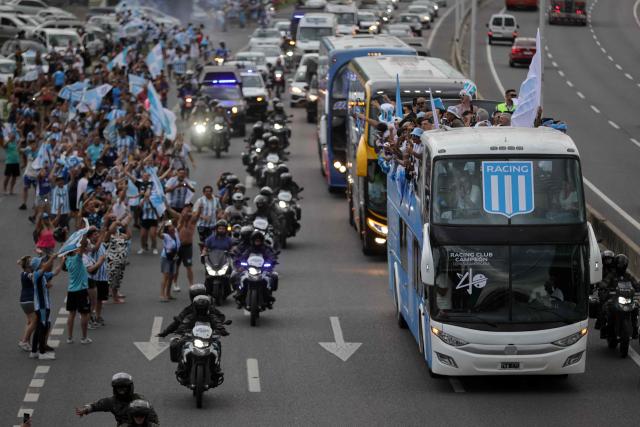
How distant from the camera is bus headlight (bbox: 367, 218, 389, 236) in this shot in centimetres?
3053

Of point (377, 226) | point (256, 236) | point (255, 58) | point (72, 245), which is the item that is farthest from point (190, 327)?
point (255, 58)

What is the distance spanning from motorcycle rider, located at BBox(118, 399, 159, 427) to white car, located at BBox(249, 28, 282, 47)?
64.2 m

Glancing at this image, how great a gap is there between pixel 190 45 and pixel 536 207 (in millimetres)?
57536

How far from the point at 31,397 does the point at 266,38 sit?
64.1 m

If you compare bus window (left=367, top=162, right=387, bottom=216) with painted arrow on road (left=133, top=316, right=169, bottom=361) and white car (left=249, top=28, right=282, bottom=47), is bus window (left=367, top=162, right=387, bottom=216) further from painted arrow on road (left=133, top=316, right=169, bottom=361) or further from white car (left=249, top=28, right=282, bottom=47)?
white car (left=249, top=28, right=282, bottom=47)

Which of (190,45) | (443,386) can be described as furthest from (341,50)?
(190,45)

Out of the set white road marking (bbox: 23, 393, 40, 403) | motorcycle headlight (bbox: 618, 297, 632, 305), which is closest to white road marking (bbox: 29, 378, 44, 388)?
white road marking (bbox: 23, 393, 40, 403)

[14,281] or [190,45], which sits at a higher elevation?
[14,281]

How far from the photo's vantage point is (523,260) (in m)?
19.7

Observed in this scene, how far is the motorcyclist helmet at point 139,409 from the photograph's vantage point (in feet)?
48.3

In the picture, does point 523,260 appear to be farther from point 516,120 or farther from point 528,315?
point 516,120

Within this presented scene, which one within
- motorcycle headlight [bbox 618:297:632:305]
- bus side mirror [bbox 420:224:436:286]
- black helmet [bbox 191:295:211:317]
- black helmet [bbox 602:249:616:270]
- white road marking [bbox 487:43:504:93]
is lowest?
white road marking [bbox 487:43:504:93]

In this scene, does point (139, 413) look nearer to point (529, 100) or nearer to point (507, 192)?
point (507, 192)

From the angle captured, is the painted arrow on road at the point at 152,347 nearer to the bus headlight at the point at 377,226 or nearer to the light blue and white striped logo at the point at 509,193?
the light blue and white striped logo at the point at 509,193
